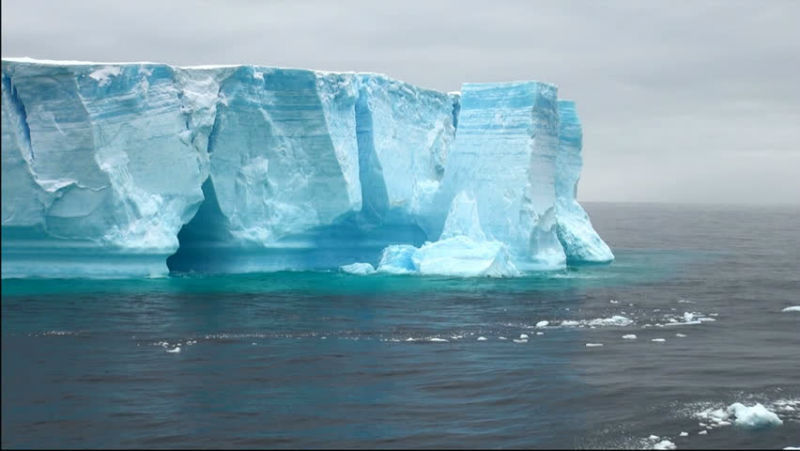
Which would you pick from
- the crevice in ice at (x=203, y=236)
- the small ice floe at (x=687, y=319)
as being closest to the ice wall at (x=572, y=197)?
the small ice floe at (x=687, y=319)

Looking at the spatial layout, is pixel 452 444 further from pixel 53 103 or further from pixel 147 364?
pixel 53 103

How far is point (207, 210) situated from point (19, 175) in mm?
5433

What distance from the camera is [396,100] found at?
28.2 metres

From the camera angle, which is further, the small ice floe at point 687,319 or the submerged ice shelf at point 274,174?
the submerged ice shelf at point 274,174

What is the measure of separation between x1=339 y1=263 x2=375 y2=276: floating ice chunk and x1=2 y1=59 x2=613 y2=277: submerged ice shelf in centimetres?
53

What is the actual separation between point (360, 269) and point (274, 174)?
3627 mm

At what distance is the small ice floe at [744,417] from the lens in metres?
11.6

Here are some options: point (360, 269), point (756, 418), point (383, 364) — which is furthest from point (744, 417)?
point (360, 269)

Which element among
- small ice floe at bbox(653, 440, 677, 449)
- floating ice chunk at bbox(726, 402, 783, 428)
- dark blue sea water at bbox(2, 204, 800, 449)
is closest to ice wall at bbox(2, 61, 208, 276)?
dark blue sea water at bbox(2, 204, 800, 449)

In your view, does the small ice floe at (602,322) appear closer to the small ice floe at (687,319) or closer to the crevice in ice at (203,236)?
the small ice floe at (687,319)

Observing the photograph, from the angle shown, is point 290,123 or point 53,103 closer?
point 53,103

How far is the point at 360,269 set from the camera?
26.6 m

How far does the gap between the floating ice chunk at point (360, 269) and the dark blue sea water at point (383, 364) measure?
1.73m

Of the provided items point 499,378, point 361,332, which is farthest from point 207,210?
point 499,378
